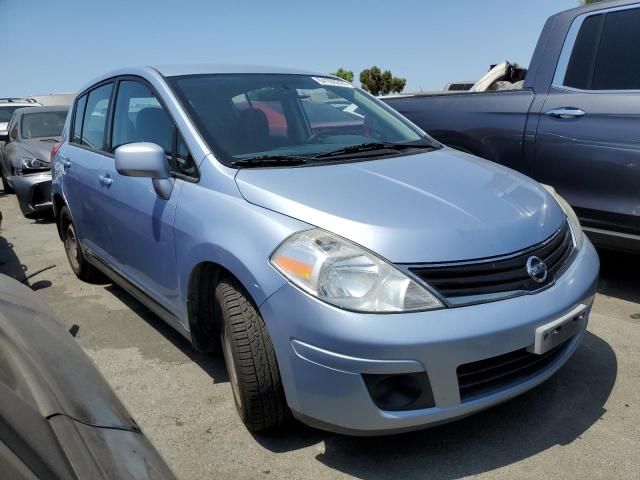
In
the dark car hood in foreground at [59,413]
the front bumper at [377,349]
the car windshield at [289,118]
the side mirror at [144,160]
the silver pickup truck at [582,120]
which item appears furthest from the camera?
the silver pickup truck at [582,120]

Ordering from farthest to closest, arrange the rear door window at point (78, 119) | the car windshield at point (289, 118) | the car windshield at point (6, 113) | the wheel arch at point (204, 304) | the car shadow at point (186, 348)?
the car windshield at point (6, 113) → the rear door window at point (78, 119) → the car shadow at point (186, 348) → the car windshield at point (289, 118) → the wheel arch at point (204, 304)

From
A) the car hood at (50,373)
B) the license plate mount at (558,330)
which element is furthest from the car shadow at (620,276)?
the car hood at (50,373)

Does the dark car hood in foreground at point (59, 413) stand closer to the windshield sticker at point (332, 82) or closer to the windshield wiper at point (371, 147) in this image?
A: the windshield wiper at point (371, 147)

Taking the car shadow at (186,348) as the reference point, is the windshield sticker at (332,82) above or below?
above

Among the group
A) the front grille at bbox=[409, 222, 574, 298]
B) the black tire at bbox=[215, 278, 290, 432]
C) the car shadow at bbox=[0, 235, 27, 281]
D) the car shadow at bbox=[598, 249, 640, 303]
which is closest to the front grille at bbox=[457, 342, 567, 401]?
the front grille at bbox=[409, 222, 574, 298]

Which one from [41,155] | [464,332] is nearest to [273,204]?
[464,332]

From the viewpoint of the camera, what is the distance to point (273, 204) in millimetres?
2346

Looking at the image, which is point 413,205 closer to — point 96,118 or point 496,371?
point 496,371

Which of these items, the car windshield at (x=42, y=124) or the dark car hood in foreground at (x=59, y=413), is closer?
the dark car hood in foreground at (x=59, y=413)

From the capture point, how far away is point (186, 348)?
344 cm

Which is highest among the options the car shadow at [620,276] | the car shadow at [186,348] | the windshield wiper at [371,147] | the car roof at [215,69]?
the car roof at [215,69]

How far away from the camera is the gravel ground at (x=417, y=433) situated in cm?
228

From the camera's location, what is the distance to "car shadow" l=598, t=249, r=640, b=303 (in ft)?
13.1

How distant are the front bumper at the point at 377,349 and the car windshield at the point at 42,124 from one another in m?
7.60
